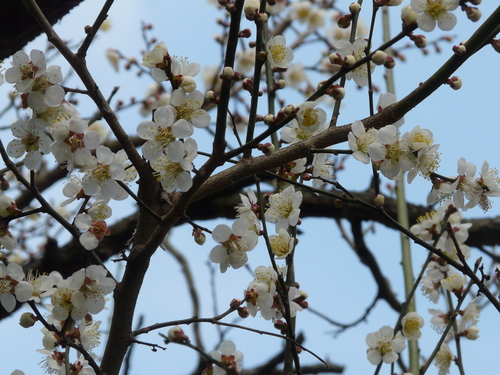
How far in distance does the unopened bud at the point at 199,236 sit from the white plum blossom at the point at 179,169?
0.79ft

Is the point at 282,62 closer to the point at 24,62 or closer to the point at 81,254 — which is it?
the point at 24,62

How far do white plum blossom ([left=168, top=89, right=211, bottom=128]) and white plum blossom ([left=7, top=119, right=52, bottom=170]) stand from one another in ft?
1.12

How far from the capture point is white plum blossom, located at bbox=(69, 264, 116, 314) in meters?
1.30

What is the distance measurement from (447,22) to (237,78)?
2.08ft

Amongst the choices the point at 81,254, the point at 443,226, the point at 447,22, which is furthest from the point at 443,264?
the point at 81,254

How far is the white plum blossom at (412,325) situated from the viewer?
5.96 ft

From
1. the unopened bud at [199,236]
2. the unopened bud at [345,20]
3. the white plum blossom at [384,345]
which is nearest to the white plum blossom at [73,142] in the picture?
the unopened bud at [199,236]

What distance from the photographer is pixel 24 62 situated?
132cm

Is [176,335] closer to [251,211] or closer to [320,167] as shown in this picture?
[251,211]

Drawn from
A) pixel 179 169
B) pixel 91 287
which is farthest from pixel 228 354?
pixel 179 169

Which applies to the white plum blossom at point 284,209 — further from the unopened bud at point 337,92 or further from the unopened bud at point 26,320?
the unopened bud at point 26,320

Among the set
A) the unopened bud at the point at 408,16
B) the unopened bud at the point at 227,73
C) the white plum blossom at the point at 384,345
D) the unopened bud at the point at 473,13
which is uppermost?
the unopened bud at the point at 473,13

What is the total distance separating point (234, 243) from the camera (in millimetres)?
1380

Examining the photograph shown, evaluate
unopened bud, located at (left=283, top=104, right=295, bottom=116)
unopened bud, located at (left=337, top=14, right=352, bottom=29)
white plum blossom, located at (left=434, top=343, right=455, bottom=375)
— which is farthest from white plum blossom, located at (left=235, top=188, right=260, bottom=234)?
white plum blossom, located at (left=434, top=343, right=455, bottom=375)
